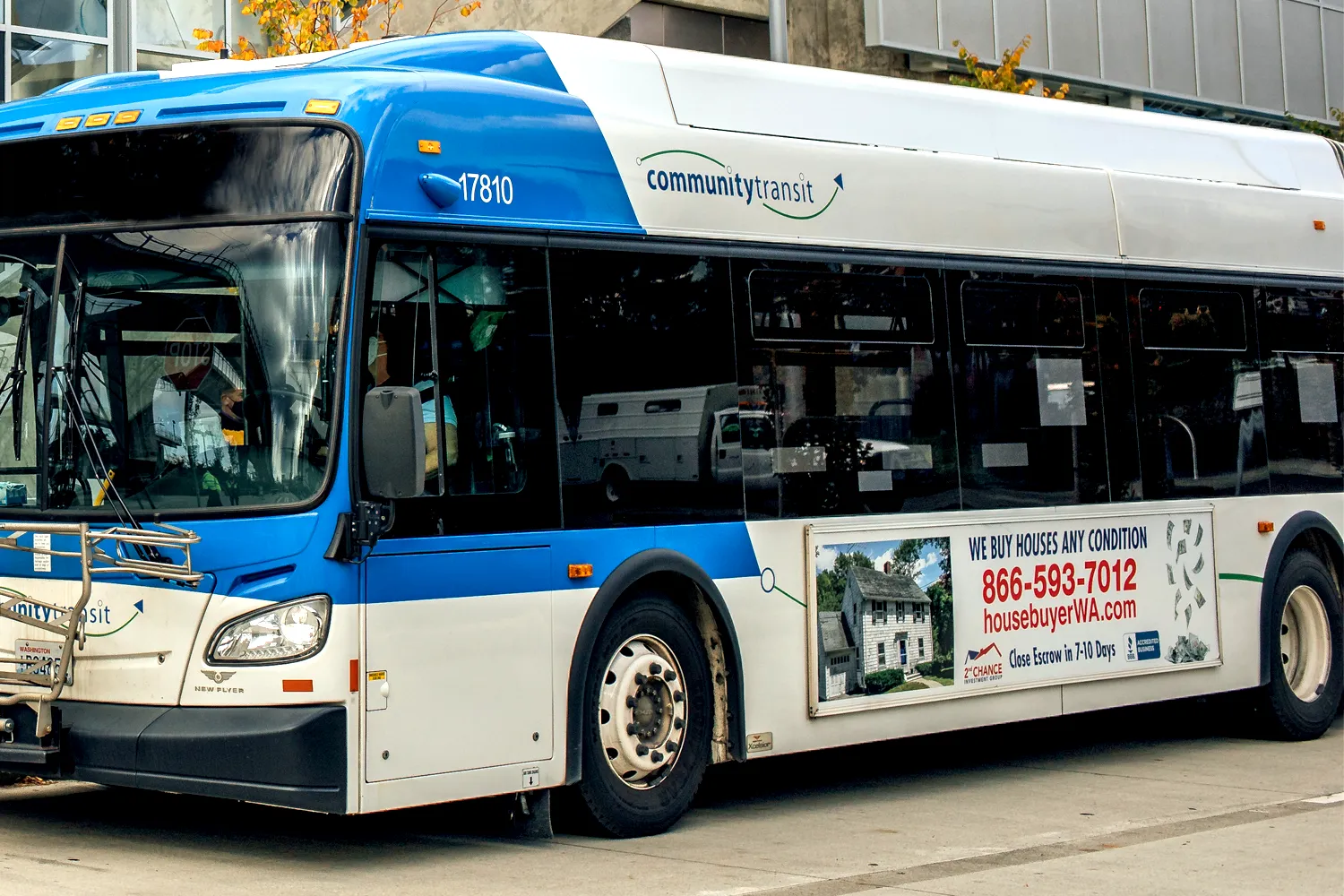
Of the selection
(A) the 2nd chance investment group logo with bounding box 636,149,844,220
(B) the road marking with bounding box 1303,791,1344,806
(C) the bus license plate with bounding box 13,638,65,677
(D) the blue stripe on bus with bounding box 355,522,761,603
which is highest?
(A) the 2nd chance investment group logo with bounding box 636,149,844,220

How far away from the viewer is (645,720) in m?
8.58

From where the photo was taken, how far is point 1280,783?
10.8 metres

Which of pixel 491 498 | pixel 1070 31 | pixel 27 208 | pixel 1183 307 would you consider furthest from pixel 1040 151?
pixel 1070 31

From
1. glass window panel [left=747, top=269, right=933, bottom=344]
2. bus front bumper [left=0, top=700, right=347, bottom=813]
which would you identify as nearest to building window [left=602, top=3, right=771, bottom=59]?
glass window panel [left=747, top=269, right=933, bottom=344]

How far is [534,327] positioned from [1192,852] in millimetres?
3784

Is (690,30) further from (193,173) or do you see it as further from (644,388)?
Result: (193,173)

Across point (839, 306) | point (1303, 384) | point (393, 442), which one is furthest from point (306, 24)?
point (393, 442)

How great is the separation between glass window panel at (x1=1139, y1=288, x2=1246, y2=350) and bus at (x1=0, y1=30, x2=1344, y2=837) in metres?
0.05

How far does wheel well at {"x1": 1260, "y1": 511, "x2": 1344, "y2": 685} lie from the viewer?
39.2 ft

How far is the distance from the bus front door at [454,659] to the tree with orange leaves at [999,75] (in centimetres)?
1161

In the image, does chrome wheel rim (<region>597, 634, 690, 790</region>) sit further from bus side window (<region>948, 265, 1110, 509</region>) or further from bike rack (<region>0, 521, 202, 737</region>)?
bus side window (<region>948, 265, 1110, 509</region>)

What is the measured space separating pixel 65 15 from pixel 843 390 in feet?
41.6

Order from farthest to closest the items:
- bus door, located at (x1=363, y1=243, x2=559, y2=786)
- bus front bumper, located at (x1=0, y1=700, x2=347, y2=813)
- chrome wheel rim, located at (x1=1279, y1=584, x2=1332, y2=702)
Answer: chrome wheel rim, located at (x1=1279, y1=584, x2=1332, y2=702)
bus door, located at (x1=363, y1=243, x2=559, y2=786)
bus front bumper, located at (x1=0, y1=700, x2=347, y2=813)

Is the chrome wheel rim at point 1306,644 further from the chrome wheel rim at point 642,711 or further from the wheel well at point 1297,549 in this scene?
the chrome wheel rim at point 642,711
